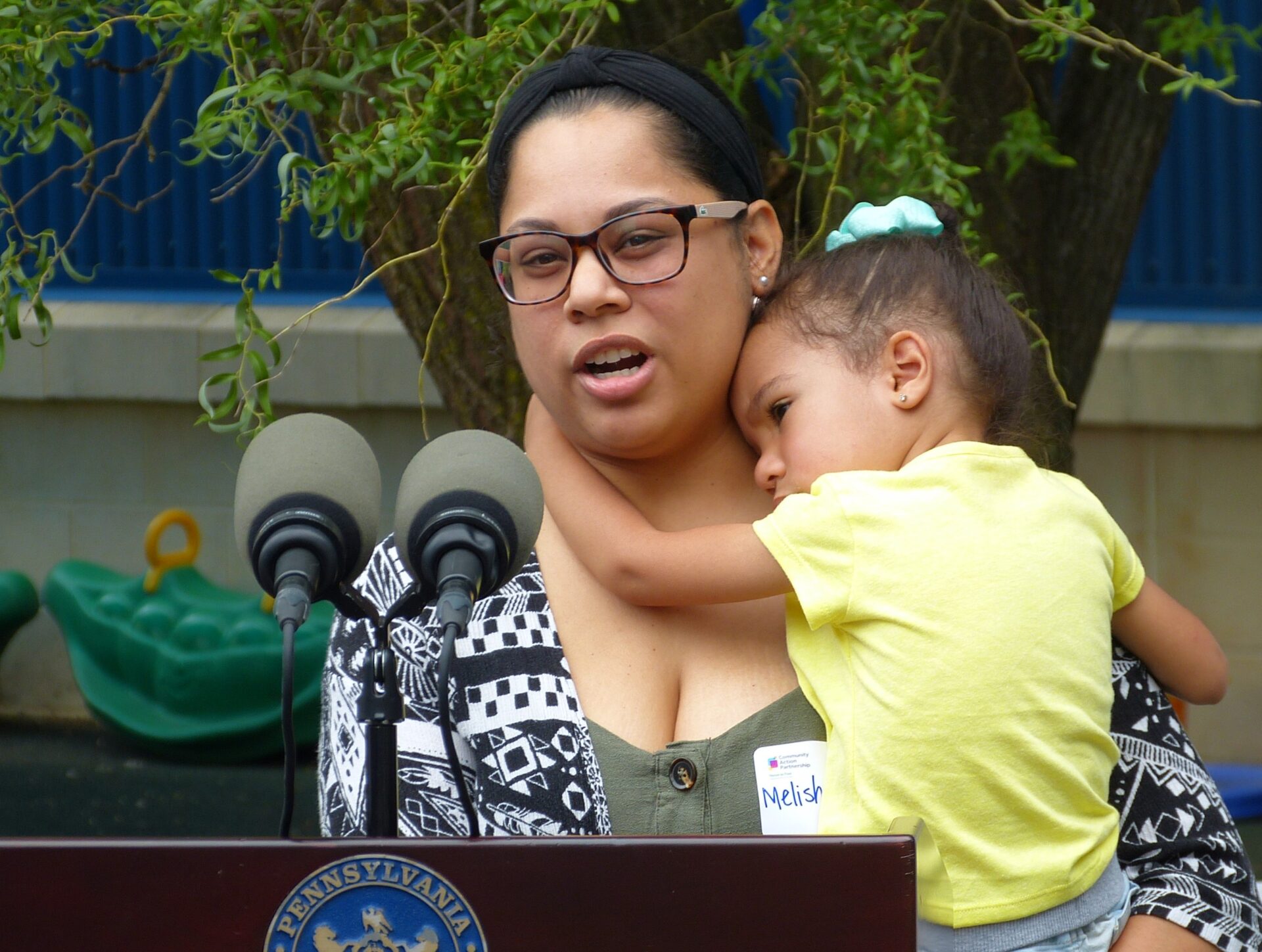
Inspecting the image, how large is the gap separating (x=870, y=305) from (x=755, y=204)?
0.66ft

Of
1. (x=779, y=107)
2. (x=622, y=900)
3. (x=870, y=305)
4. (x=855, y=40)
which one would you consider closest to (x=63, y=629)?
(x=779, y=107)

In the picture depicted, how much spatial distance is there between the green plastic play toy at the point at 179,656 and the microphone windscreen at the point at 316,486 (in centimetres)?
499

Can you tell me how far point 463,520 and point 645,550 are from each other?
0.61 metres

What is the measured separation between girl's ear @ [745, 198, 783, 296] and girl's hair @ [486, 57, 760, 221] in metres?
0.05

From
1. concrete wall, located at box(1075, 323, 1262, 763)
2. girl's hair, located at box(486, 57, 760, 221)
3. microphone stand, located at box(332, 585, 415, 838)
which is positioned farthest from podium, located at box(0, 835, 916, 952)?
concrete wall, located at box(1075, 323, 1262, 763)

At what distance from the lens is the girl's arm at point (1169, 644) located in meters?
1.91

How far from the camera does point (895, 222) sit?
2025mm

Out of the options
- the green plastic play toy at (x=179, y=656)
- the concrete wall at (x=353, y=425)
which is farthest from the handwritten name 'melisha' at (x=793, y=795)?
the green plastic play toy at (x=179, y=656)

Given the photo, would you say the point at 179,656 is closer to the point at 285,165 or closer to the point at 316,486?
the point at 285,165

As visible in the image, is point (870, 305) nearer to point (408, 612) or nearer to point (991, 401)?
point (991, 401)

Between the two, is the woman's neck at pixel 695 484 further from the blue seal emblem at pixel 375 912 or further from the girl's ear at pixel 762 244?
the blue seal emblem at pixel 375 912

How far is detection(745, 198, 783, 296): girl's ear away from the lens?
1.97 m

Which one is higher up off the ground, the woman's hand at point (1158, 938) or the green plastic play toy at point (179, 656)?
the green plastic play toy at point (179, 656)

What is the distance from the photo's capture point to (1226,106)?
602cm
